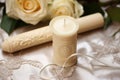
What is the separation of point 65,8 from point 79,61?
0.15 m

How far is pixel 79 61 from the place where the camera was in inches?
30.6

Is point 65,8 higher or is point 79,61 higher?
point 65,8

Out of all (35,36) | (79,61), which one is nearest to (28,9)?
(35,36)

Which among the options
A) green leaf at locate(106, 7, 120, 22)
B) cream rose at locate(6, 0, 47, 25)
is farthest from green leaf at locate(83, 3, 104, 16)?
cream rose at locate(6, 0, 47, 25)

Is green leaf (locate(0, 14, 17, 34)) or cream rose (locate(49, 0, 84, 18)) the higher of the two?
cream rose (locate(49, 0, 84, 18))

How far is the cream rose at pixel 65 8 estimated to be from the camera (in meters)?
0.80

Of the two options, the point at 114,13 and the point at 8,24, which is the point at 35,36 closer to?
the point at 8,24

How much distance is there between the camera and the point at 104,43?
82 cm

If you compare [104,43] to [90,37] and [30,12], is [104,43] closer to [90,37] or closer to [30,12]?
[90,37]

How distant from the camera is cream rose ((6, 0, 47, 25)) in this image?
0.79 metres

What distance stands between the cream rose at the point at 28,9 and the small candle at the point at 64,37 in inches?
3.5

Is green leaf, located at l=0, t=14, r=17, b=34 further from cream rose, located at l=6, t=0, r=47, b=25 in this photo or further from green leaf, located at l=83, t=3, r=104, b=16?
green leaf, located at l=83, t=3, r=104, b=16

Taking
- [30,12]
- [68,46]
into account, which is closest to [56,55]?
[68,46]

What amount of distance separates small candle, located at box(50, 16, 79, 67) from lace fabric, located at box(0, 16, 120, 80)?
4 centimetres
